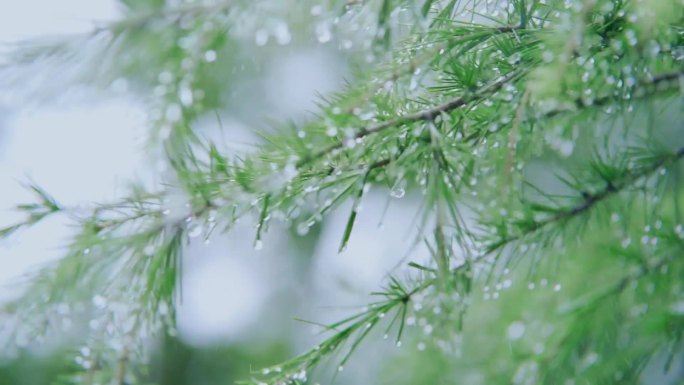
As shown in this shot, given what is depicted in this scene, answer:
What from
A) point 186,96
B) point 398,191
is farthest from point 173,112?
point 398,191

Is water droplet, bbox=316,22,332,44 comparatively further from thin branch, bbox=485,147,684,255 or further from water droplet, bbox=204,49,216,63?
thin branch, bbox=485,147,684,255

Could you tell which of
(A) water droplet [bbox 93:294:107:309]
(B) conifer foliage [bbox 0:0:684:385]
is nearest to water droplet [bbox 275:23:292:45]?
(B) conifer foliage [bbox 0:0:684:385]

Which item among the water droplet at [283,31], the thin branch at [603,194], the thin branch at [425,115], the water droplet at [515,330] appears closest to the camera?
the thin branch at [425,115]

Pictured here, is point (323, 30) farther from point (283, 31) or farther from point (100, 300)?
point (100, 300)

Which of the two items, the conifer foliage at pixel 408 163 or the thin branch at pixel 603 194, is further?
the thin branch at pixel 603 194

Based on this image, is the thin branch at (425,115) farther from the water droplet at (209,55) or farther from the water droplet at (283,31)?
the water droplet at (209,55)

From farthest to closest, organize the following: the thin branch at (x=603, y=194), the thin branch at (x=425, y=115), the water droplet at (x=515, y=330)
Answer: the water droplet at (x=515, y=330)
the thin branch at (x=603, y=194)
the thin branch at (x=425, y=115)

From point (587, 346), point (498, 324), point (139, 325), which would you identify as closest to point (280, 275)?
point (498, 324)

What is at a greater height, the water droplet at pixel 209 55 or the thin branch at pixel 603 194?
the water droplet at pixel 209 55

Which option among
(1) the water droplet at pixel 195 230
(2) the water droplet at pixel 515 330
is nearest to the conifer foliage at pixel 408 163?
(1) the water droplet at pixel 195 230
